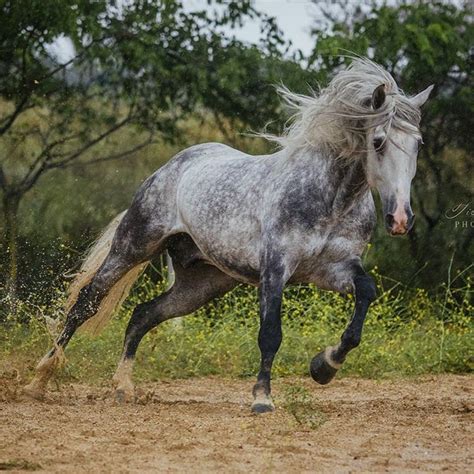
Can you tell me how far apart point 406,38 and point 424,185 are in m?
1.42

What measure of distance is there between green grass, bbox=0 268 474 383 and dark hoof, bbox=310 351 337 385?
241cm

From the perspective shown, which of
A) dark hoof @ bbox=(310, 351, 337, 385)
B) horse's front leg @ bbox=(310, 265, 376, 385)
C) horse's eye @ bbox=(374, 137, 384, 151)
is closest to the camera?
horse's eye @ bbox=(374, 137, 384, 151)

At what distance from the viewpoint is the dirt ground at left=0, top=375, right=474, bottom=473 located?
181 inches

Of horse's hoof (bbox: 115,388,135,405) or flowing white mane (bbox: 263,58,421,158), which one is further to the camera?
horse's hoof (bbox: 115,388,135,405)

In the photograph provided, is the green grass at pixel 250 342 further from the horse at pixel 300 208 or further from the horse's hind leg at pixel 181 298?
the horse at pixel 300 208

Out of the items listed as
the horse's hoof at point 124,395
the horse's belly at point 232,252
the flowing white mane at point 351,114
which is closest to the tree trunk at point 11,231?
the horse's hoof at point 124,395

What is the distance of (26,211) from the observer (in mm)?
10672

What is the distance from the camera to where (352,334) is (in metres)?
6.38

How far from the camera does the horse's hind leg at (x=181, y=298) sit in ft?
25.2

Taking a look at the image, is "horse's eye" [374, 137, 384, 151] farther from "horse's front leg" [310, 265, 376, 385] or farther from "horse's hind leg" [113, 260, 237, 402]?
"horse's hind leg" [113, 260, 237, 402]

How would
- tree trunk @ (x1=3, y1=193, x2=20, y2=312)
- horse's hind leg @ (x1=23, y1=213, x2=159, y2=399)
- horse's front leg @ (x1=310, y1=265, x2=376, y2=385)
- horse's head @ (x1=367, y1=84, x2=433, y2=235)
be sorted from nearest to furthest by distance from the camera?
horse's head @ (x1=367, y1=84, x2=433, y2=235) → horse's front leg @ (x1=310, y1=265, x2=376, y2=385) → horse's hind leg @ (x1=23, y1=213, x2=159, y2=399) → tree trunk @ (x1=3, y1=193, x2=20, y2=312)

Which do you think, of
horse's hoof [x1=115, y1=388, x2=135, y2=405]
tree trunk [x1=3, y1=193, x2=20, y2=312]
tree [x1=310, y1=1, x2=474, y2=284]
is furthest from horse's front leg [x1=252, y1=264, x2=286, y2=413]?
tree [x1=310, y1=1, x2=474, y2=284]

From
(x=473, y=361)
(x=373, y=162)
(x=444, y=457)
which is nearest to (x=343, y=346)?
(x=373, y=162)

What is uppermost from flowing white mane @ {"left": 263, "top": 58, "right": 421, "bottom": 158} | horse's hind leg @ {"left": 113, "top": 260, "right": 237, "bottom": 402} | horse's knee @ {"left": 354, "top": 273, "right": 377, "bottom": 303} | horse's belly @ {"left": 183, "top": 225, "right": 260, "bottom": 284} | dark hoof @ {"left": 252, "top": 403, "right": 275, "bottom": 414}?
flowing white mane @ {"left": 263, "top": 58, "right": 421, "bottom": 158}
